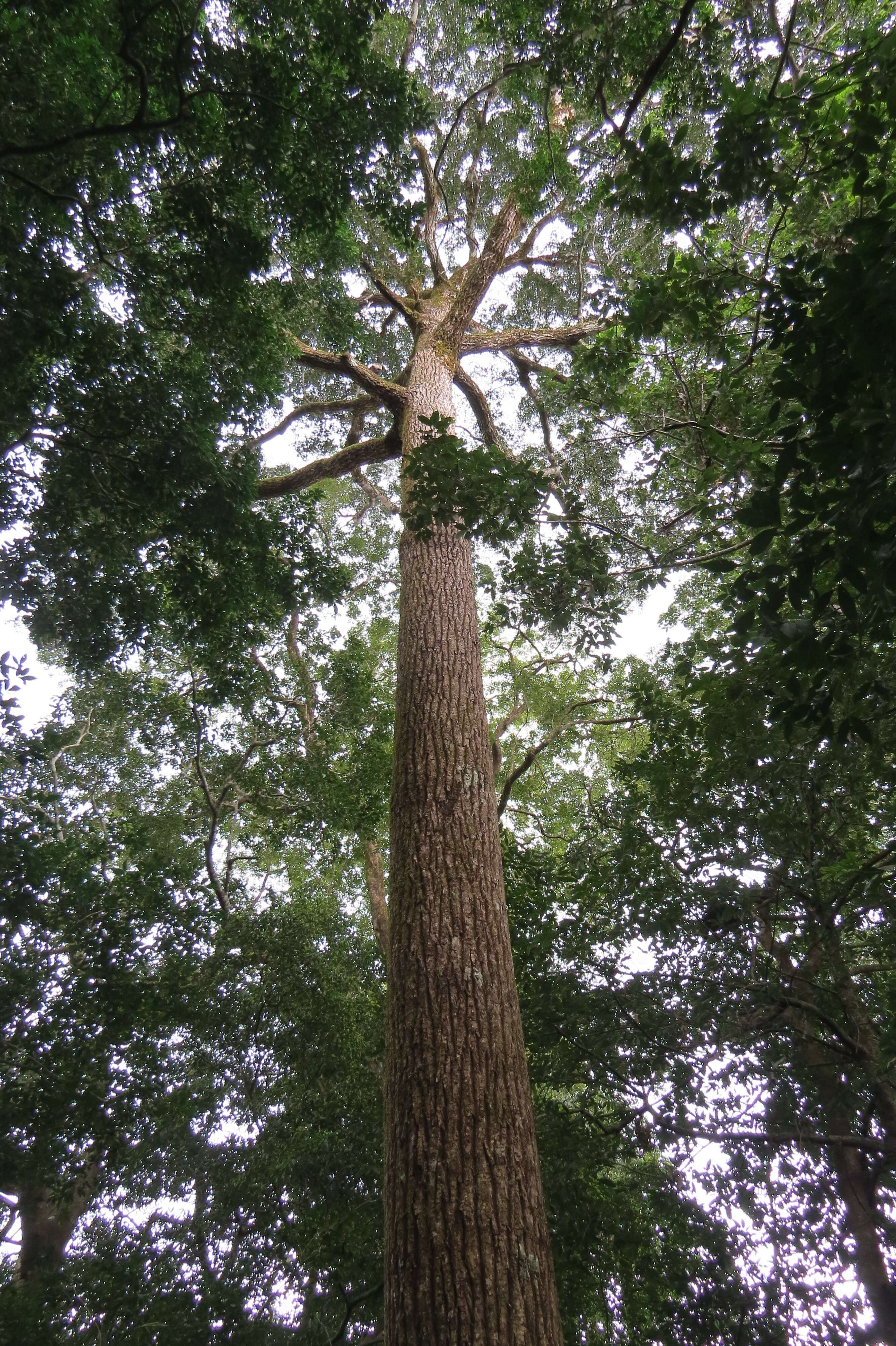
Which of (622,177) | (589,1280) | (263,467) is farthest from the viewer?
(263,467)

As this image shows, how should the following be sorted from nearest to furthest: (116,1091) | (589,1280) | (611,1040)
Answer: (611,1040)
(589,1280)
(116,1091)

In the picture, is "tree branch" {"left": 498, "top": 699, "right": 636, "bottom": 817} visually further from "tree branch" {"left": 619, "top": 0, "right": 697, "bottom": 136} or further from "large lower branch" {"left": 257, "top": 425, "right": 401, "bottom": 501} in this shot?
"large lower branch" {"left": 257, "top": 425, "right": 401, "bottom": 501}

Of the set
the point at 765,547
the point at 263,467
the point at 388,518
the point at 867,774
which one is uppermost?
the point at 388,518

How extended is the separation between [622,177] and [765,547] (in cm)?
161

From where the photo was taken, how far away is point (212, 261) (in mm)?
4379

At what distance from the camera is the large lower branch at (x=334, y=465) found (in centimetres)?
708

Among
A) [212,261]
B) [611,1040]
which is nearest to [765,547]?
[611,1040]

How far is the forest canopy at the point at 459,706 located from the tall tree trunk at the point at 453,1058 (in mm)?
15

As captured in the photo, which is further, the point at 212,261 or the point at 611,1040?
the point at 212,261

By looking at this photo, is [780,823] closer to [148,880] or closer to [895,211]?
[895,211]

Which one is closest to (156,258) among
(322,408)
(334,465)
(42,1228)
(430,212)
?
(334,465)

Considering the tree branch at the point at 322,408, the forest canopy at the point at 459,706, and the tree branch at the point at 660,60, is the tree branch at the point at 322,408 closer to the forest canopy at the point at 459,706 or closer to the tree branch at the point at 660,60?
the forest canopy at the point at 459,706

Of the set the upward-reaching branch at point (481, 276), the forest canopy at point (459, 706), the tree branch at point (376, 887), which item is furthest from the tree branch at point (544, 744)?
the upward-reaching branch at point (481, 276)

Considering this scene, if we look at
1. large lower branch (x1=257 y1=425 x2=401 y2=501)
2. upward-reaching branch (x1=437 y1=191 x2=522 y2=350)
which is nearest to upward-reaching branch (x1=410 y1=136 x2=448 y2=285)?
upward-reaching branch (x1=437 y1=191 x2=522 y2=350)
